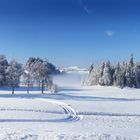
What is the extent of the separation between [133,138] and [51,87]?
88175mm

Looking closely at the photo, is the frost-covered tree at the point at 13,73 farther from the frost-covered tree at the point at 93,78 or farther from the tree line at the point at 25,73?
the frost-covered tree at the point at 93,78

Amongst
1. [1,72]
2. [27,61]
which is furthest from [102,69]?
[1,72]

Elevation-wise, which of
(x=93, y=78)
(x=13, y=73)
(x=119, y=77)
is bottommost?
(x=13, y=73)

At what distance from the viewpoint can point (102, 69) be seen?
515ft

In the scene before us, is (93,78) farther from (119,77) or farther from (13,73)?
(13,73)

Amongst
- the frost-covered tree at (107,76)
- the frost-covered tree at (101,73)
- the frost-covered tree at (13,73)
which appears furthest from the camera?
the frost-covered tree at (101,73)

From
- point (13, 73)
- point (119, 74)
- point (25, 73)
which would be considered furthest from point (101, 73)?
point (13, 73)

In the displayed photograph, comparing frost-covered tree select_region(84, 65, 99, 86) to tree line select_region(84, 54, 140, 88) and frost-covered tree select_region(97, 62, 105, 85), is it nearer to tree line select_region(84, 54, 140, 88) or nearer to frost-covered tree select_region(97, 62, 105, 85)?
tree line select_region(84, 54, 140, 88)

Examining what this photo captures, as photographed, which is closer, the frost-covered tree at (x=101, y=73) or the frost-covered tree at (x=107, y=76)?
the frost-covered tree at (x=107, y=76)

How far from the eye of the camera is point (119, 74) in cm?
14675

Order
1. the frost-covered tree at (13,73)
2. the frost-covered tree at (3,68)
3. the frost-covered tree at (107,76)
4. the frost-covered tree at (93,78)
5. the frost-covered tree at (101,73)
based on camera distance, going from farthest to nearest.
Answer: the frost-covered tree at (93,78), the frost-covered tree at (101,73), the frost-covered tree at (107,76), the frost-covered tree at (3,68), the frost-covered tree at (13,73)

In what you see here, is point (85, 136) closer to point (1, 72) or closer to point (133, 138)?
point (133, 138)

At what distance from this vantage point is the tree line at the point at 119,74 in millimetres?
145625

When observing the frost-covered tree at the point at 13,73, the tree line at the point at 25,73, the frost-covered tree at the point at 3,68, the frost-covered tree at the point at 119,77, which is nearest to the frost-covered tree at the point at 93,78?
the frost-covered tree at the point at 119,77
